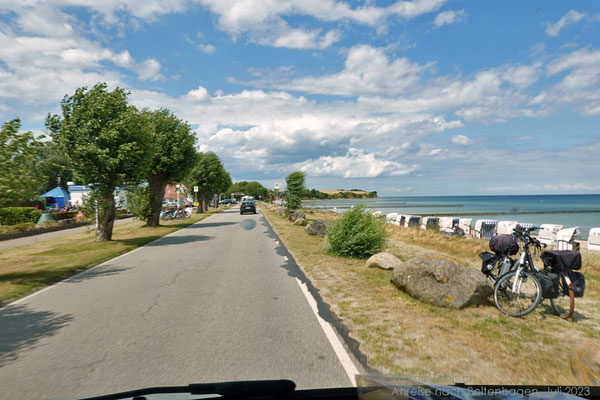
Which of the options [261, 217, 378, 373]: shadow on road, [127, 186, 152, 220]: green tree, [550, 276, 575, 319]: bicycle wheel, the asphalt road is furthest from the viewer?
[127, 186, 152, 220]: green tree

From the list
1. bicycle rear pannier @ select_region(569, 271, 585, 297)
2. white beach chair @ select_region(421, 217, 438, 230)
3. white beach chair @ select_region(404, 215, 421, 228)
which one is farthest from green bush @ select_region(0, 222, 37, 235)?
white beach chair @ select_region(421, 217, 438, 230)

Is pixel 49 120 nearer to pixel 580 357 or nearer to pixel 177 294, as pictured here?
pixel 177 294

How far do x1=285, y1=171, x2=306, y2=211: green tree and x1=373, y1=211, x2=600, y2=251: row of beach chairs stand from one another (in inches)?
368

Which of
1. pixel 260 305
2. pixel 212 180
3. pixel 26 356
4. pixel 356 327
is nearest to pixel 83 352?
pixel 26 356

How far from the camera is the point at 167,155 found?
27.6 metres

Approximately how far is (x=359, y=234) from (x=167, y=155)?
19.7 m

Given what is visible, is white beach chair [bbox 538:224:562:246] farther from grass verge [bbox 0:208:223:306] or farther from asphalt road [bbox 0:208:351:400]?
grass verge [bbox 0:208:223:306]

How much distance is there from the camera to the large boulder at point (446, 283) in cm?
648

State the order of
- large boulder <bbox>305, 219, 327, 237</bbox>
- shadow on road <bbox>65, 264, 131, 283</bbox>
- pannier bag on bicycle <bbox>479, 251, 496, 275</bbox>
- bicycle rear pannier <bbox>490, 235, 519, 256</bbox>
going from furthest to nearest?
large boulder <bbox>305, 219, 327, 237</bbox> < shadow on road <bbox>65, 264, 131, 283</bbox> < pannier bag on bicycle <bbox>479, 251, 496, 275</bbox> < bicycle rear pannier <bbox>490, 235, 519, 256</bbox>

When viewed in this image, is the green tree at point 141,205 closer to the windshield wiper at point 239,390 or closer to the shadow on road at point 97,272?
the shadow on road at point 97,272

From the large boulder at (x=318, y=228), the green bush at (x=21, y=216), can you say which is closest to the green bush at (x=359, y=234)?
the large boulder at (x=318, y=228)

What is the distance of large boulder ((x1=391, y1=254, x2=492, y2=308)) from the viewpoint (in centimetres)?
648

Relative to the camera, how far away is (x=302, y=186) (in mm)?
37312

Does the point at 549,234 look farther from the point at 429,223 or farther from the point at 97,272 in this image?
the point at 97,272
